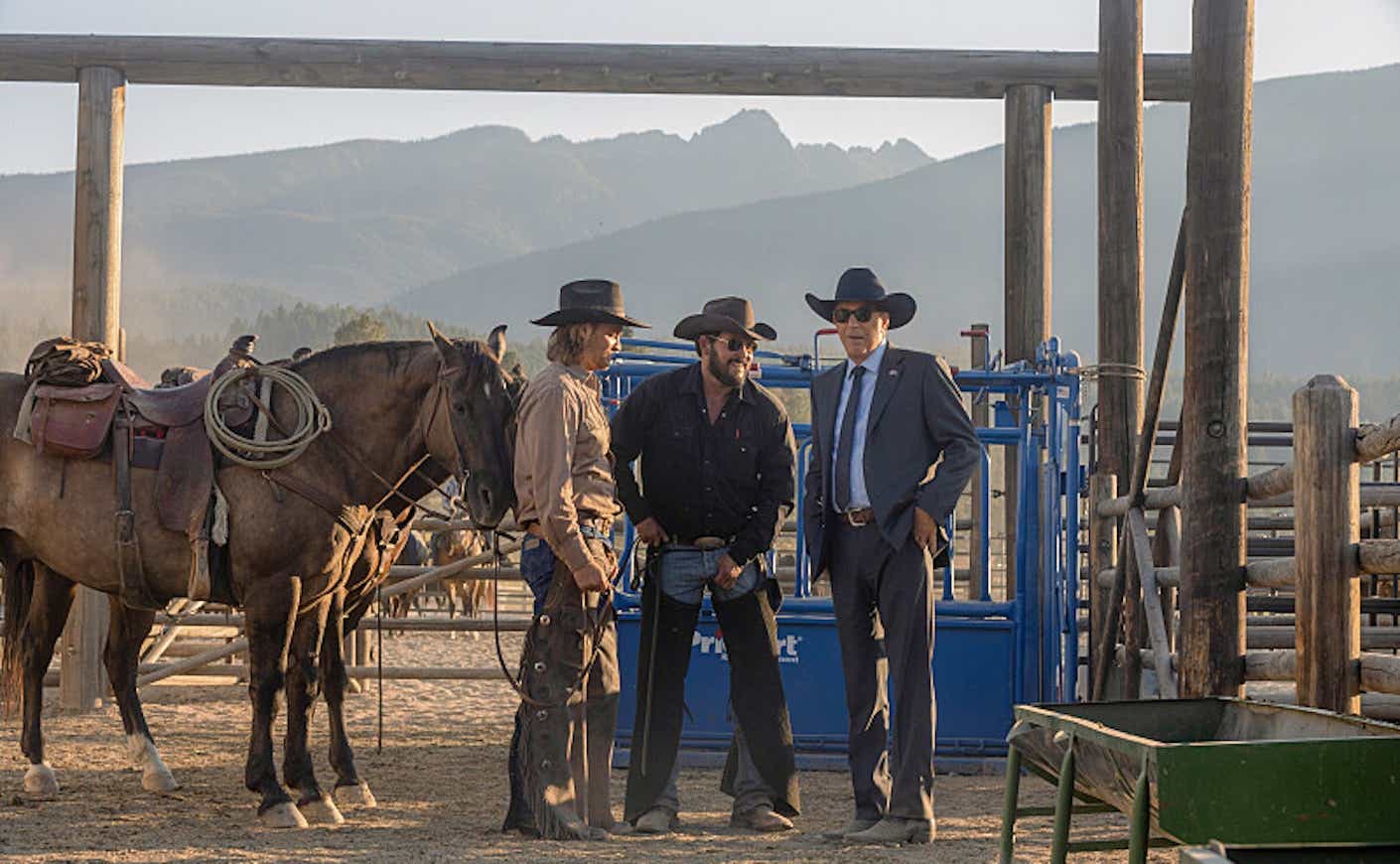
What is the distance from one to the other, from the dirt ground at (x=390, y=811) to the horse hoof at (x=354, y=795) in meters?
0.09

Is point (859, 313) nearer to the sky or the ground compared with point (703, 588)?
nearer to the sky

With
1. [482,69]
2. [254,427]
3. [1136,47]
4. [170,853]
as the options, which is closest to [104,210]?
[482,69]

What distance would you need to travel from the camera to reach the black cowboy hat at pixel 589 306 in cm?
638

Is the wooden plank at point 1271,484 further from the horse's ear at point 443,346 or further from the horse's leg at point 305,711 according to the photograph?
the horse's leg at point 305,711

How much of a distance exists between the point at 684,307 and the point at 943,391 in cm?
16295

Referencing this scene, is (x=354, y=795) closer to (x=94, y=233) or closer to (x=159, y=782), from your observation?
(x=159, y=782)

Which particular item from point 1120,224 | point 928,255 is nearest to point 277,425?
point 1120,224

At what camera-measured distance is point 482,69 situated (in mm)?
9617

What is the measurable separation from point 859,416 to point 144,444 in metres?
2.84

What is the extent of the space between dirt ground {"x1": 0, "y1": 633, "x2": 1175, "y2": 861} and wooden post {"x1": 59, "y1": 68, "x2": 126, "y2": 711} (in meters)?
0.49

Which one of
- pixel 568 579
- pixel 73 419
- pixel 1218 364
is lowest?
pixel 568 579

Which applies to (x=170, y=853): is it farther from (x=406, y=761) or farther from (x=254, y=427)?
(x=406, y=761)

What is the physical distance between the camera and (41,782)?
7473 mm

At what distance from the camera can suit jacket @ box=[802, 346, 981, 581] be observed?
6.42 m
